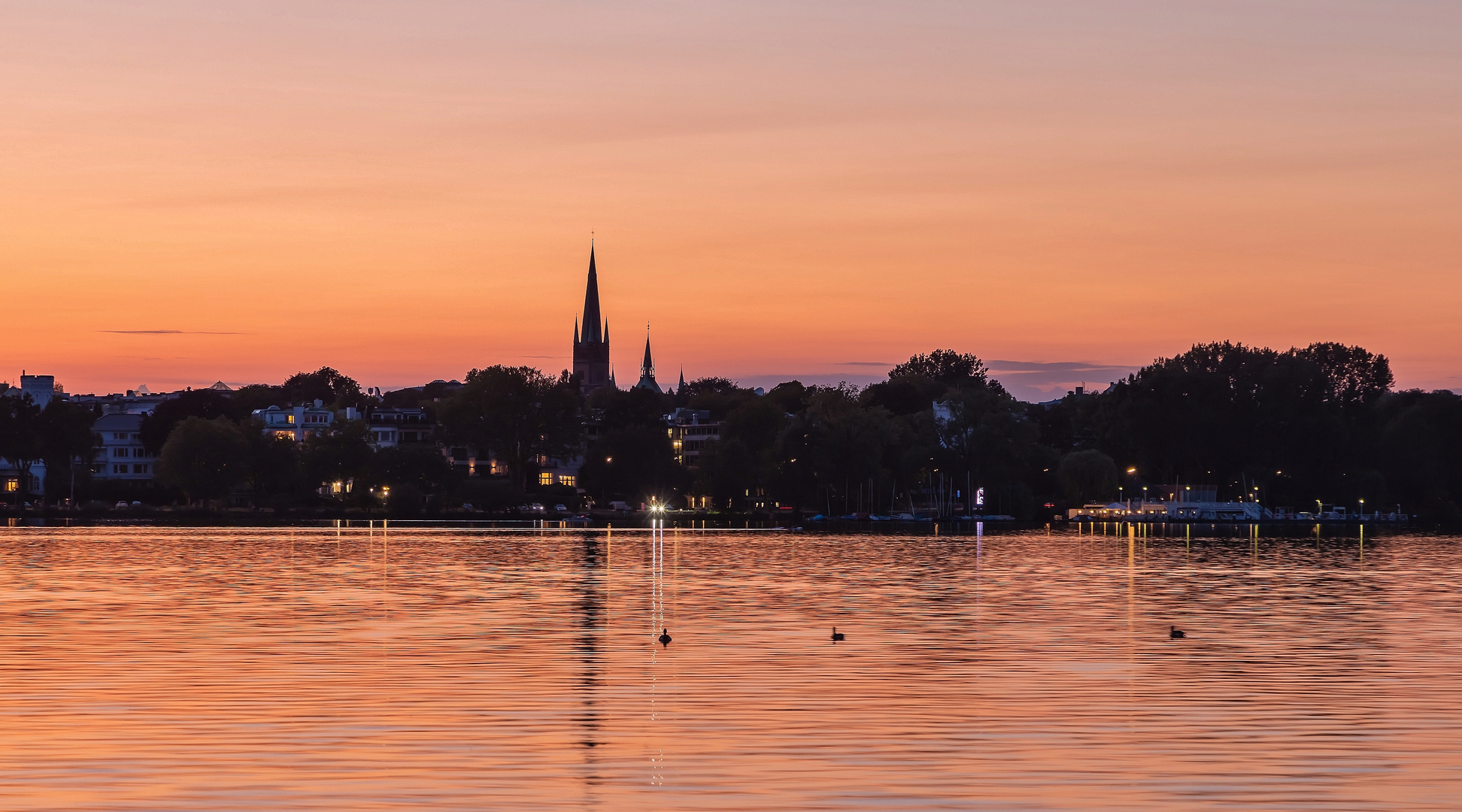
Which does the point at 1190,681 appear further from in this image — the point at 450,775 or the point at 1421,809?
the point at 450,775

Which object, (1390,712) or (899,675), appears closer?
(1390,712)

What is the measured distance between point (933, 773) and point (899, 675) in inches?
468

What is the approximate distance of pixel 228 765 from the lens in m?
22.7

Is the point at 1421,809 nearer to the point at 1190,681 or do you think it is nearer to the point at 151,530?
the point at 1190,681

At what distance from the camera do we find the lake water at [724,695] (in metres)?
21.4

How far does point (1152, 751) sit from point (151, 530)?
136680 mm

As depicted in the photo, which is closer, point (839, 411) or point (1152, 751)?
point (1152, 751)

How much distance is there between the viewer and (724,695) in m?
30.8

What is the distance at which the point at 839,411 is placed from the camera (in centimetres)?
19400

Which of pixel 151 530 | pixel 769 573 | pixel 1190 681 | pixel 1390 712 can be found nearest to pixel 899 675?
pixel 1190 681

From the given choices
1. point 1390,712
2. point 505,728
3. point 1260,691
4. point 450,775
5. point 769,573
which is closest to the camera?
point 450,775

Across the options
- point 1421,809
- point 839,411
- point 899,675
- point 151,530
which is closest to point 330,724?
point 899,675

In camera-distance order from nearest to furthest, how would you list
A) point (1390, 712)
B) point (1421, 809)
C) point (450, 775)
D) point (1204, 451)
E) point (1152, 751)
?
point (1421, 809)
point (450, 775)
point (1152, 751)
point (1390, 712)
point (1204, 451)

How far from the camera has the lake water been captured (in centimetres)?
2141
